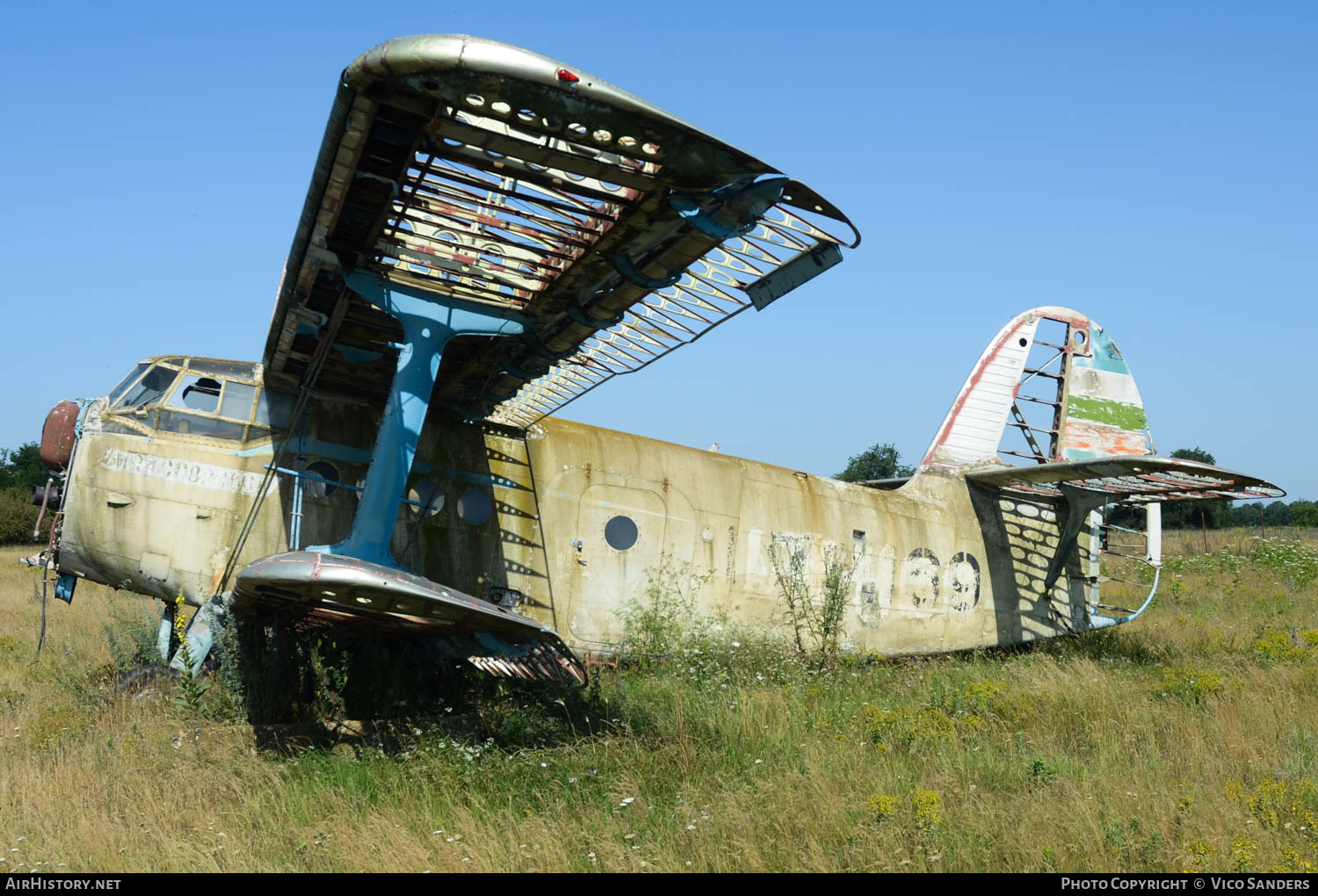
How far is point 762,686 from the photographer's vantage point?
9.33 metres

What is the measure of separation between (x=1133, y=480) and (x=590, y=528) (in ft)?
18.7

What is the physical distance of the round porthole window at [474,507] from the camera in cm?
923

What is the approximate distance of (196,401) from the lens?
868cm

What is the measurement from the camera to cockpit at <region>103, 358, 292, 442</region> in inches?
335

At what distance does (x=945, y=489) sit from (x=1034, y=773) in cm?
562

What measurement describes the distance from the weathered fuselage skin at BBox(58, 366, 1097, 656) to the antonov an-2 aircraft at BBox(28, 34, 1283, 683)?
3 centimetres

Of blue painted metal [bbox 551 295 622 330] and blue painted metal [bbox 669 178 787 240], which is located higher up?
blue painted metal [bbox 669 178 787 240]

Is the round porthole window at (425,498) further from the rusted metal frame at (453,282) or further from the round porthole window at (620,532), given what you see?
the rusted metal frame at (453,282)

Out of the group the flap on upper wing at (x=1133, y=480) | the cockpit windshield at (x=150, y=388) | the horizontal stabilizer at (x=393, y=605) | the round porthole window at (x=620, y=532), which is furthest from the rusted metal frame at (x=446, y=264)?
the flap on upper wing at (x=1133, y=480)

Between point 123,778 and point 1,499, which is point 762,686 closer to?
point 123,778

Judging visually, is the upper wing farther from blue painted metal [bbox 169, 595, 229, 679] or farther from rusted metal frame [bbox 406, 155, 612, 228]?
blue painted metal [bbox 169, 595, 229, 679]

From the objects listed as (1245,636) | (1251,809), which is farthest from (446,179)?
(1245,636)

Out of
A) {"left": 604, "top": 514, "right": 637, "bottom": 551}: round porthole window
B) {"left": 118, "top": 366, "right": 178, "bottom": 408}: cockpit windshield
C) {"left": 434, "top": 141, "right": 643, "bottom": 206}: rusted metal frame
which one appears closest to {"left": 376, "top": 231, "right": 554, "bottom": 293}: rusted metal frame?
{"left": 434, "top": 141, "right": 643, "bottom": 206}: rusted metal frame

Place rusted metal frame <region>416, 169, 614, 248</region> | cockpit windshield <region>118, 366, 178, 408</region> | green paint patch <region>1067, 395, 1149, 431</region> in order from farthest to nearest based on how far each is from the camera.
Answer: green paint patch <region>1067, 395, 1149, 431</region>, cockpit windshield <region>118, 366, 178, 408</region>, rusted metal frame <region>416, 169, 614, 248</region>
